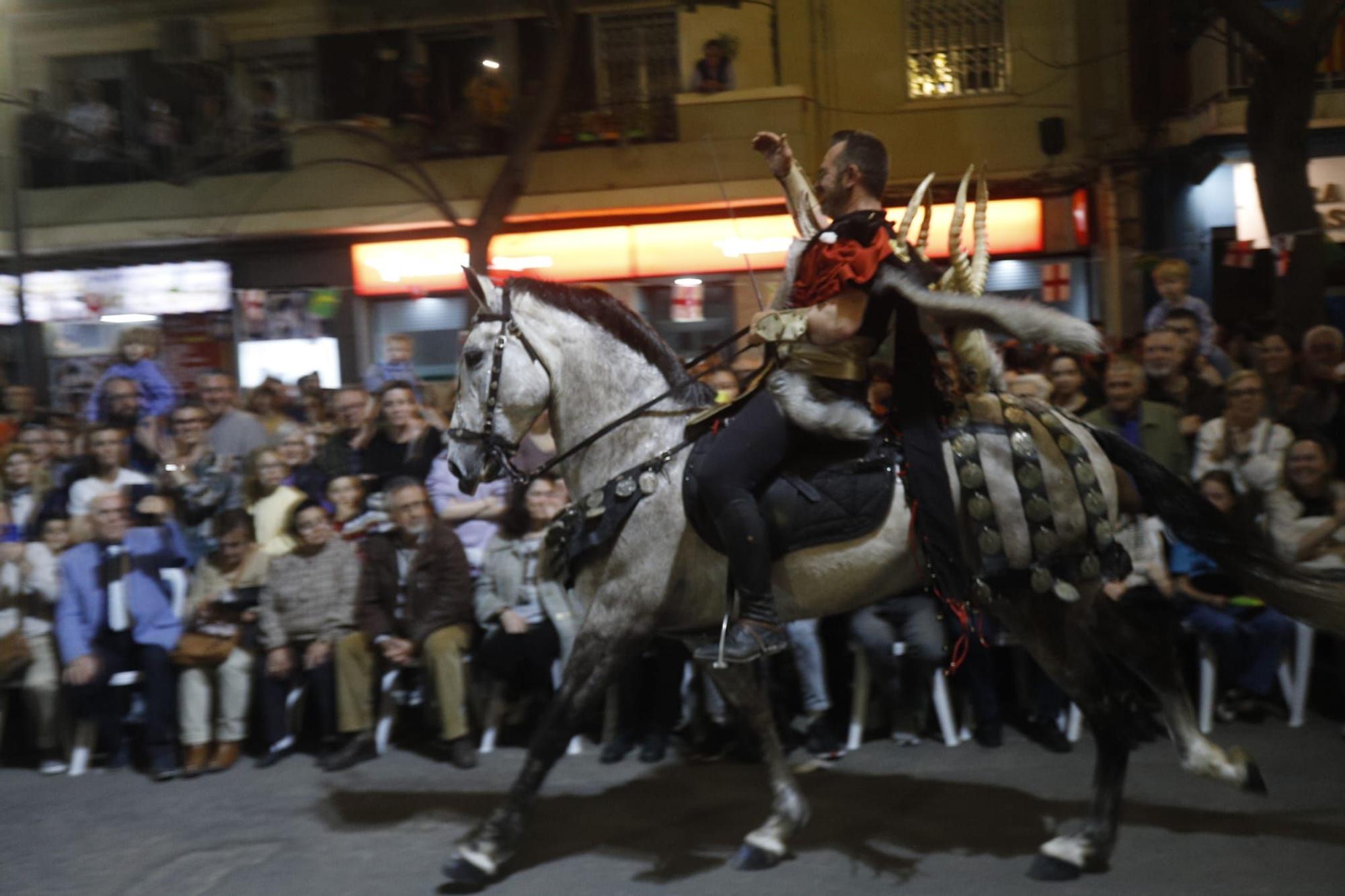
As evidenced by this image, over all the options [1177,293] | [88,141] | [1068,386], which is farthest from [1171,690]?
[88,141]

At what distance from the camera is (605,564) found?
5109 millimetres

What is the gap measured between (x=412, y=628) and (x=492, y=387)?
7.25ft

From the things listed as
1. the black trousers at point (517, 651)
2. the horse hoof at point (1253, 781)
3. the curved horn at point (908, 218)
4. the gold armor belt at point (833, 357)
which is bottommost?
the horse hoof at point (1253, 781)

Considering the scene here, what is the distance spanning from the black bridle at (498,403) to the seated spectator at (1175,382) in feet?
11.6

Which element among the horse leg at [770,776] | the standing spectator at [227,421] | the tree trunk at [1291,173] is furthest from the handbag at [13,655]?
the tree trunk at [1291,173]

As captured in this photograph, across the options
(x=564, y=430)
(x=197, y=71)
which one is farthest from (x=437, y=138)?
(x=564, y=430)

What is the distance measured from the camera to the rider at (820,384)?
4730mm

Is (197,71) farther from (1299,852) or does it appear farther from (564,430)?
(1299,852)

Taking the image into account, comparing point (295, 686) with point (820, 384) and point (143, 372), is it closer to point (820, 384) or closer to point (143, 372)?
point (820, 384)

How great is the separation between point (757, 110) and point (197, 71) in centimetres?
718

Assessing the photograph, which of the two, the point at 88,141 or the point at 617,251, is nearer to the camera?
the point at 617,251

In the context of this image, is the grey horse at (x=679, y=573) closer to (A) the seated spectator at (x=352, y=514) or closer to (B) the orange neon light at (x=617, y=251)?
(A) the seated spectator at (x=352, y=514)

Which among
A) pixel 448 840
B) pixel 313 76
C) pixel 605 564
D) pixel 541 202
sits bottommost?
pixel 448 840

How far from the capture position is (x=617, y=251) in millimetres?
16062
